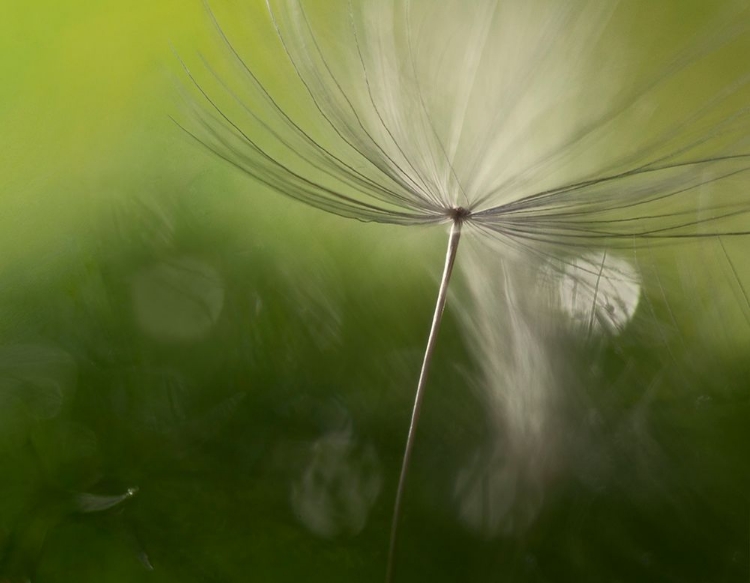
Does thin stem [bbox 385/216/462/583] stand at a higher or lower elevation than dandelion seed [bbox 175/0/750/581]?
lower

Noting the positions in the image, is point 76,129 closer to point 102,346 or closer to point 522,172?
point 102,346

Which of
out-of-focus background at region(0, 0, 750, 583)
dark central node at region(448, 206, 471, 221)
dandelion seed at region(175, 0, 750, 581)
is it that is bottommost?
out-of-focus background at region(0, 0, 750, 583)

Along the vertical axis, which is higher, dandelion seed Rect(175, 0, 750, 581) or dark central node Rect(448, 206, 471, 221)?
dandelion seed Rect(175, 0, 750, 581)

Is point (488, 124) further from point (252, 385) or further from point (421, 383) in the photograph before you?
point (252, 385)
